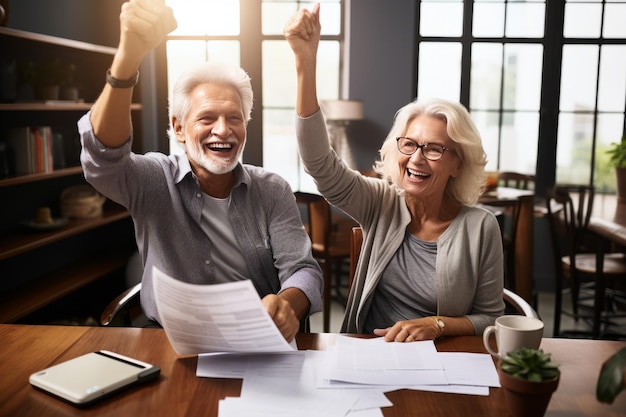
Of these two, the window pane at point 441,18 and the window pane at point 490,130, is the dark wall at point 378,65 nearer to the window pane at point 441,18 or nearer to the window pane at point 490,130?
the window pane at point 441,18

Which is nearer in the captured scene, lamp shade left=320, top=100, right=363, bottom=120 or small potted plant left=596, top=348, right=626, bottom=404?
small potted plant left=596, top=348, right=626, bottom=404

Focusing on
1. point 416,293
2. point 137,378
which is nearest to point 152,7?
point 137,378

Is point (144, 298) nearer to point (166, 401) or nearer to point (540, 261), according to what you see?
point (166, 401)

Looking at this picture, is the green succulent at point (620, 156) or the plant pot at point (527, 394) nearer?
the plant pot at point (527, 394)

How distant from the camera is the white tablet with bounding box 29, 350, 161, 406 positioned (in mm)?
1077

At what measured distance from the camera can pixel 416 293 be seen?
66.7 inches

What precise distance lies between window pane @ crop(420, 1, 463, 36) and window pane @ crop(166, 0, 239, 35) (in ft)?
5.19

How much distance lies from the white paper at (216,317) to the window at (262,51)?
422 centimetres

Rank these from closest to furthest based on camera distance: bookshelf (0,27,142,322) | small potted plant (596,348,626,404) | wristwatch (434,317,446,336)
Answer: small potted plant (596,348,626,404) → wristwatch (434,317,446,336) → bookshelf (0,27,142,322)

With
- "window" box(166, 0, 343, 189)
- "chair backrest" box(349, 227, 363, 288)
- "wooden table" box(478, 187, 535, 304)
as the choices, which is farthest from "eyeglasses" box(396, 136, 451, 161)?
"window" box(166, 0, 343, 189)

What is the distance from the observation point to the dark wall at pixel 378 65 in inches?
198

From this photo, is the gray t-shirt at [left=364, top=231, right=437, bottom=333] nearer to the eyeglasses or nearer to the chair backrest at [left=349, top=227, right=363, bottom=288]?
the chair backrest at [left=349, top=227, right=363, bottom=288]

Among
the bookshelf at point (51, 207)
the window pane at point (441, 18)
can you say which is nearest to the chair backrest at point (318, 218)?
the bookshelf at point (51, 207)

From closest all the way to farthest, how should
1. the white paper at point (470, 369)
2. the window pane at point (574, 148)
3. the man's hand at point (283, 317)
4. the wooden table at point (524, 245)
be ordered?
the white paper at point (470, 369) → the man's hand at point (283, 317) → the wooden table at point (524, 245) → the window pane at point (574, 148)
